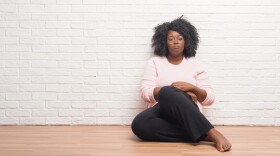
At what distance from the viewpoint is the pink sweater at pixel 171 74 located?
3319mm

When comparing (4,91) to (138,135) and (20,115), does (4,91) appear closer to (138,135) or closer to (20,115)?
(20,115)

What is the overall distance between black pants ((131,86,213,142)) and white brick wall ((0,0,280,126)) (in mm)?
842

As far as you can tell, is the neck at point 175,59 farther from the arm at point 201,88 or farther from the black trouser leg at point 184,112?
the black trouser leg at point 184,112

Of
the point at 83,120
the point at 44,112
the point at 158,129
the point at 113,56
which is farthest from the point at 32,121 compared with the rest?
the point at 158,129

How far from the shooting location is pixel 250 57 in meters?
3.81

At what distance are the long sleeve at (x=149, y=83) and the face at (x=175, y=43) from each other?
0.21 meters

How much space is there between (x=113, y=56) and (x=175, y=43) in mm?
721

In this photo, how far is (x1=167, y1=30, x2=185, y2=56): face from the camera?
338cm

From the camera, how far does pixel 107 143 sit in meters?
2.94

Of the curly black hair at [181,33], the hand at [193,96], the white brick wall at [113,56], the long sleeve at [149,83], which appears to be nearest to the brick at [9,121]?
the white brick wall at [113,56]

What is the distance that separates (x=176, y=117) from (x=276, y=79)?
1.45 metres

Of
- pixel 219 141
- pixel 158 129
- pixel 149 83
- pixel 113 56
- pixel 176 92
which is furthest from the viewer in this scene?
pixel 113 56

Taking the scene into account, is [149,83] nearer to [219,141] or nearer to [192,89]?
[192,89]

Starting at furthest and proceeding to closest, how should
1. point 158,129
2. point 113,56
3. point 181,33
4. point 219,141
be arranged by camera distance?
point 113,56 < point 181,33 < point 158,129 < point 219,141
